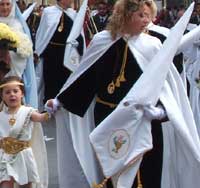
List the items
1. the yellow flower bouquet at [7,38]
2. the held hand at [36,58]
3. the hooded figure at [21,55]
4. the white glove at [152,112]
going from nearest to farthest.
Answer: the white glove at [152,112] < the yellow flower bouquet at [7,38] < the hooded figure at [21,55] < the held hand at [36,58]

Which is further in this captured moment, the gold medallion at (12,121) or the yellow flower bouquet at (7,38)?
the yellow flower bouquet at (7,38)

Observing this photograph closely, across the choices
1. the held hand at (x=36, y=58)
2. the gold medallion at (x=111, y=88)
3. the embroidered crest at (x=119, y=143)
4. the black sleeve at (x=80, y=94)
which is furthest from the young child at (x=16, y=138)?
the held hand at (x=36, y=58)

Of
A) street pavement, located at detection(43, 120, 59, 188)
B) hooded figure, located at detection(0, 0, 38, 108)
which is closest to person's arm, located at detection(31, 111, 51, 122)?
street pavement, located at detection(43, 120, 59, 188)

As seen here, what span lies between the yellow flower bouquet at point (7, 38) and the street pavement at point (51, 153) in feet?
4.36

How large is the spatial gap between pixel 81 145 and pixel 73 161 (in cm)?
19

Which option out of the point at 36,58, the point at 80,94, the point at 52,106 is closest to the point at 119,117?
the point at 80,94

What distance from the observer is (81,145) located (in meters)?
5.63

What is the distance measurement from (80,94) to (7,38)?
63.6 inches

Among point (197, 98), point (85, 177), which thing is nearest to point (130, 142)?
point (85, 177)

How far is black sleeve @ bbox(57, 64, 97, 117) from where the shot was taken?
17.7 ft

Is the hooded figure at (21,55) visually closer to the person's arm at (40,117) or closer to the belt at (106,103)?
the person's arm at (40,117)

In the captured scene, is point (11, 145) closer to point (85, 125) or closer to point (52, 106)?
point (52, 106)

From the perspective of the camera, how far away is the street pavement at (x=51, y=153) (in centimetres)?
701

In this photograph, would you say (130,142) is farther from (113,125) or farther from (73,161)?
(73,161)
